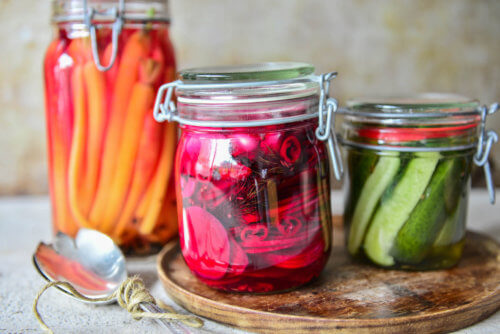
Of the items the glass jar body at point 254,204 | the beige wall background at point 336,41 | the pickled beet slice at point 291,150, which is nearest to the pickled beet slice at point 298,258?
the glass jar body at point 254,204

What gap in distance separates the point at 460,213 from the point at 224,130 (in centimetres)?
32

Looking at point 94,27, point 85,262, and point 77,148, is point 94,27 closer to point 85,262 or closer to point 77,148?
point 77,148

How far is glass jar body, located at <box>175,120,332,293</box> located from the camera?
0.56 metres

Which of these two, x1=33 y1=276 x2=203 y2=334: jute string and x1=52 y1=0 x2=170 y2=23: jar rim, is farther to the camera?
x1=52 y1=0 x2=170 y2=23: jar rim

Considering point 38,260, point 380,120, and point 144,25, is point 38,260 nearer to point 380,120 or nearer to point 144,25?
point 144,25

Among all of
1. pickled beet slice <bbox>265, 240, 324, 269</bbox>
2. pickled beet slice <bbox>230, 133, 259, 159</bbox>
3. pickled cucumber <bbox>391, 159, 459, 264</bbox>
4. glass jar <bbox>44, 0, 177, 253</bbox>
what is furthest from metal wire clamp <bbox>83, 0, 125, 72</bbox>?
pickled cucumber <bbox>391, 159, 459, 264</bbox>

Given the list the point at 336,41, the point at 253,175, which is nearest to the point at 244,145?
the point at 253,175

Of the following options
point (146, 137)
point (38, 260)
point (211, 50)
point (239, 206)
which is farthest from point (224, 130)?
point (211, 50)

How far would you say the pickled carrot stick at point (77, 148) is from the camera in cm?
70

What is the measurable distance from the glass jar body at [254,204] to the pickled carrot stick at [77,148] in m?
0.18

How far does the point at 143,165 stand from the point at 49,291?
0.21 m

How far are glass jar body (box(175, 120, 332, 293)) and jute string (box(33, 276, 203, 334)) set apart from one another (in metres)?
0.07

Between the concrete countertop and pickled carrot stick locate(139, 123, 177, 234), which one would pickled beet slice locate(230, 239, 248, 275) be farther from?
pickled carrot stick locate(139, 123, 177, 234)

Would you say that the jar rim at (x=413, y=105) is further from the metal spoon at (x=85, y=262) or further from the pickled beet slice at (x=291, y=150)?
the metal spoon at (x=85, y=262)
